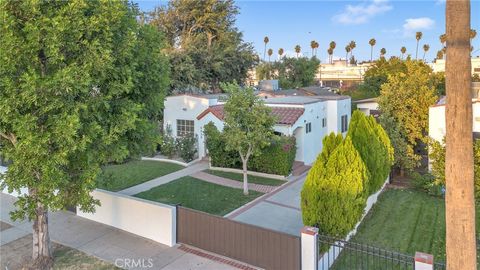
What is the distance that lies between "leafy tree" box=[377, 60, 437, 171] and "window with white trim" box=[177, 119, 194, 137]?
1125cm

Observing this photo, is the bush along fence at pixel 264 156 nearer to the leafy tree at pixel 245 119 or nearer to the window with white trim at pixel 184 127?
the leafy tree at pixel 245 119

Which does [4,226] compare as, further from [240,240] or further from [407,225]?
[407,225]

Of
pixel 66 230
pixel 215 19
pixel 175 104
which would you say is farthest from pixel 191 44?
pixel 66 230

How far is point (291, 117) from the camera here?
19656mm

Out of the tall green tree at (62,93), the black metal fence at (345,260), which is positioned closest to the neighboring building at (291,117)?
the black metal fence at (345,260)

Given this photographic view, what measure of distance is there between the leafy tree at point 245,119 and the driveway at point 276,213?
230cm

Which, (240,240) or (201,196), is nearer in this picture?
(240,240)

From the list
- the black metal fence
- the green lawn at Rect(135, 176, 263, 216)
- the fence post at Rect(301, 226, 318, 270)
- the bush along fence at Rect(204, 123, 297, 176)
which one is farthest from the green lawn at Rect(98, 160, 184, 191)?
the fence post at Rect(301, 226, 318, 270)

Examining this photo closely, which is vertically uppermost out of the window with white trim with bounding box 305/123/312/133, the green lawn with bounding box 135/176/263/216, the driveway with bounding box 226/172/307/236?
the window with white trim with bounding box 305/123/312/133

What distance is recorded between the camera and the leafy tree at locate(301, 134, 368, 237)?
30.0 feet

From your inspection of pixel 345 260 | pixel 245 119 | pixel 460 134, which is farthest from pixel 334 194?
pixel 245 119

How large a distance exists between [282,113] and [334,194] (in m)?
11.5

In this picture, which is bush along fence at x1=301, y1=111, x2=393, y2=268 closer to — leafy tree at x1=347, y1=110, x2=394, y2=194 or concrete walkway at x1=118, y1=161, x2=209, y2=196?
leafy tree at x1=347, y1=110, x2=394, y2=194

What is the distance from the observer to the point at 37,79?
7.09m
